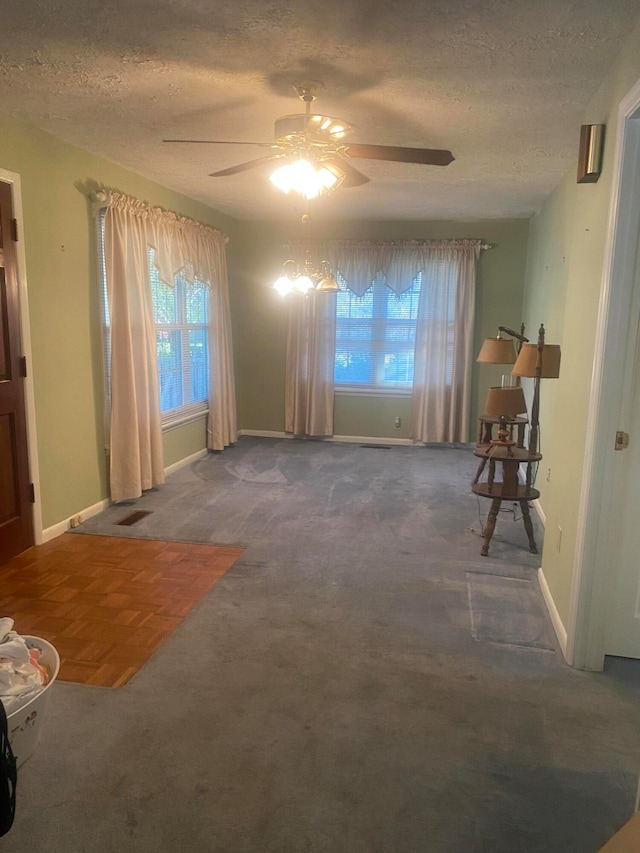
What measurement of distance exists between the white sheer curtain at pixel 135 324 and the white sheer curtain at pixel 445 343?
254 cm

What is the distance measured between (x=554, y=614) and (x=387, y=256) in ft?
14.4

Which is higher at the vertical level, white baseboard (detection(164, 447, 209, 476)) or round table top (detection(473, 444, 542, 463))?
round table top (detection(473, 444, 542, 463))

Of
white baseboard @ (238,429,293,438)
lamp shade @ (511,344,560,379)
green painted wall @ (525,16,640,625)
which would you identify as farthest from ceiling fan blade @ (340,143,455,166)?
white baseboard @ (238,429,293,438)

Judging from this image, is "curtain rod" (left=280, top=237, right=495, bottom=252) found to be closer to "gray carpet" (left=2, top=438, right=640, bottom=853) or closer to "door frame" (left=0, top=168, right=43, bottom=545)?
"door frame" (left=0, top=168, right=43, bottom=545)

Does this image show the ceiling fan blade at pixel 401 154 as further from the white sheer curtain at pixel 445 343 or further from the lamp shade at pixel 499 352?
the white sheer curtain at pixel 445 343

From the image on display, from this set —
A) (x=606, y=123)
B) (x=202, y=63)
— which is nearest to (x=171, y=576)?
(x=202, y=63)

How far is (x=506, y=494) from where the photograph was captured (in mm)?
3418

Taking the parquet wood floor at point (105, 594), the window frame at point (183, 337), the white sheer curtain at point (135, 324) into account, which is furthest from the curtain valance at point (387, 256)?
the parquet wood floor at point (105, 594)

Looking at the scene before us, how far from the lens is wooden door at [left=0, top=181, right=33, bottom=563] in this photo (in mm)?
3139

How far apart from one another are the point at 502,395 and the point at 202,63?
2169 mm

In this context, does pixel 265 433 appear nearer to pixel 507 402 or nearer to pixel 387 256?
pixel 387 256

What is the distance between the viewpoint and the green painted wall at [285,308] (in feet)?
19.9

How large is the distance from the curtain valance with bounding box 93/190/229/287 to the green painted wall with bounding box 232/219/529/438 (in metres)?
0.76

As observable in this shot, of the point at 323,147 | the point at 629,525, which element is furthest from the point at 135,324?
the point at 629,525
